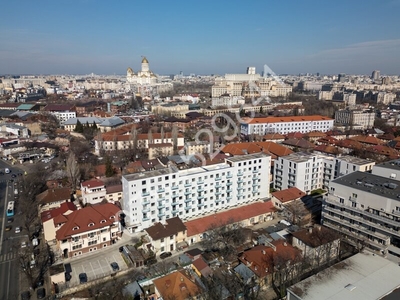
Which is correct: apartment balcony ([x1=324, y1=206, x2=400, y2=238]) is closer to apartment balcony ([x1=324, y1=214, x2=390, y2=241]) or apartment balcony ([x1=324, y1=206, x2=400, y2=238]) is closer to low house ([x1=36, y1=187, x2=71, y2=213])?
apartment balcony ([x1=324, y1=214, x2=390, y2=241])

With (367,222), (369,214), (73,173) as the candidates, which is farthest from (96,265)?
(369,214)

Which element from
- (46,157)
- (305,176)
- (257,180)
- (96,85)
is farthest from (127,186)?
(96,85)

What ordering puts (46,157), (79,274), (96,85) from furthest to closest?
(96,85), (46,157), (79,274)

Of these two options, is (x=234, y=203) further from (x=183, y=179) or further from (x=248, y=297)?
(x=248, y=297)

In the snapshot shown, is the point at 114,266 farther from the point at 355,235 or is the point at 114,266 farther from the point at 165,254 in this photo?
the point at 355,235

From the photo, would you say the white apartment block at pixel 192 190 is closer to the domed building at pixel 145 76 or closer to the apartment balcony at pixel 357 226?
the apartment balcony at pixel 357 226

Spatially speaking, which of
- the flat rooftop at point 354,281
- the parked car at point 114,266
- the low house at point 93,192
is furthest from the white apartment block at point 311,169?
the parked car at point 114,266
